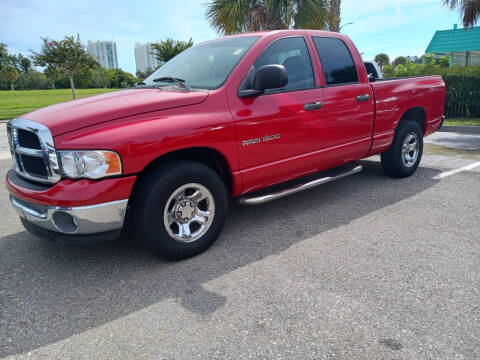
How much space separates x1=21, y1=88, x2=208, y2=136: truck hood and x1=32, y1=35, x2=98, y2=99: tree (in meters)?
27.0

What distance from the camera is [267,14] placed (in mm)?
12719

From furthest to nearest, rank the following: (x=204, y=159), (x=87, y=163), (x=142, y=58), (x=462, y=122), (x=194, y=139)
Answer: (x=142, y=58)
(x=462, y=122)
(x=204, y=159)
(x=194, y=139)
(x=87, y=163)

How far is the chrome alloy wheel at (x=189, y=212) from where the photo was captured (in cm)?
314

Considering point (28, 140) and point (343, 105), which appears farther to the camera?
point (343, 105)

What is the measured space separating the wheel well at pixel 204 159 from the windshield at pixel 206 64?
0.59 metres

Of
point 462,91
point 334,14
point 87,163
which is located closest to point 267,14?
point 334,14

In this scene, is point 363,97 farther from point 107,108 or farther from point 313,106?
point 107,108

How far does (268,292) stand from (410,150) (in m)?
3.77

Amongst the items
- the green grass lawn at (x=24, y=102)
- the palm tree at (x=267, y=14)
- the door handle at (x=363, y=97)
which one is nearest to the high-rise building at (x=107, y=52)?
the green grass lawn at (x=24, y=102)

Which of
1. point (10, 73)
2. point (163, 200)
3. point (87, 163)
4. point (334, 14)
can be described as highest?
point (10, 73)

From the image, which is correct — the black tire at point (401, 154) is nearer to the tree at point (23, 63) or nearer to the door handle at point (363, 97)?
the door handle at point (363, 97)

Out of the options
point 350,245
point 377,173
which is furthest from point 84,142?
point 377,173

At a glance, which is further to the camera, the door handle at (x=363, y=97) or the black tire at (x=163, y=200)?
the door handle at (x=363, y=97)

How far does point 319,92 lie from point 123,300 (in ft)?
8.95
